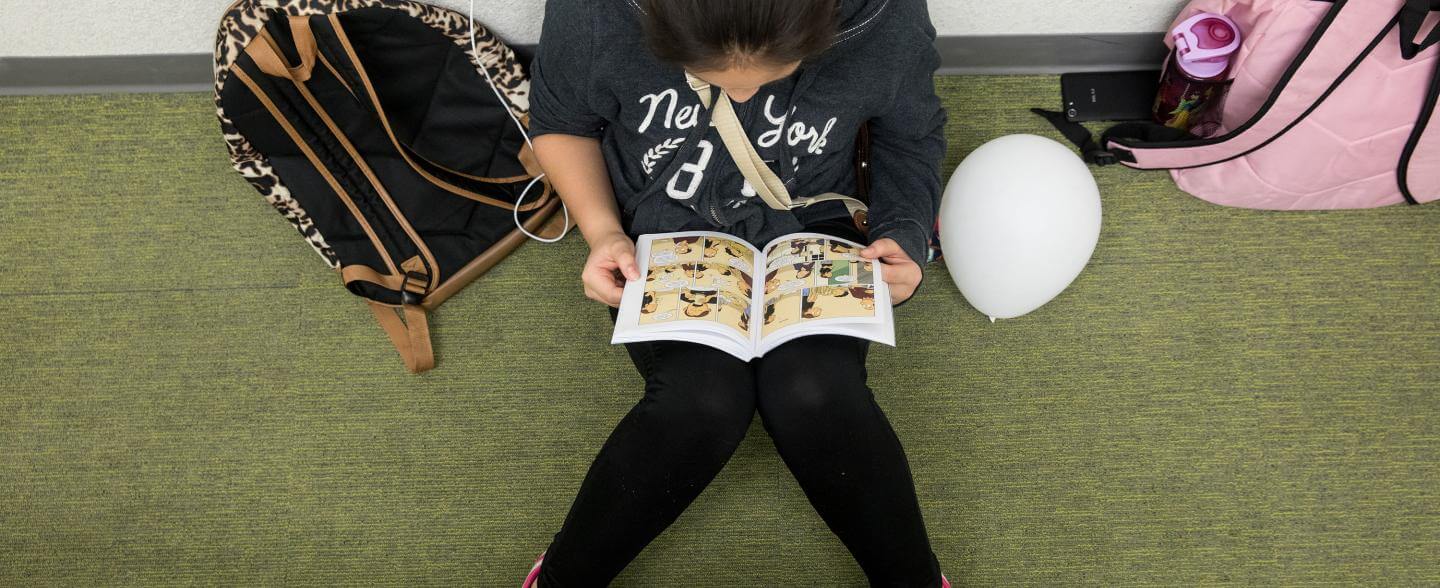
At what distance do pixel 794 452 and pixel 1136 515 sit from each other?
60cm

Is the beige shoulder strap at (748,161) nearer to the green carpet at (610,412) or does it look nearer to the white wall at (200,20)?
the green carpet at (610,412)

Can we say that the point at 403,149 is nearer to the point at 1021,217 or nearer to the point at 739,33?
the point at 739,33

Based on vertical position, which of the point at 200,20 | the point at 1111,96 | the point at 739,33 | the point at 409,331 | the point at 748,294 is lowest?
the point at 409,331

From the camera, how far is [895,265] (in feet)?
3.30

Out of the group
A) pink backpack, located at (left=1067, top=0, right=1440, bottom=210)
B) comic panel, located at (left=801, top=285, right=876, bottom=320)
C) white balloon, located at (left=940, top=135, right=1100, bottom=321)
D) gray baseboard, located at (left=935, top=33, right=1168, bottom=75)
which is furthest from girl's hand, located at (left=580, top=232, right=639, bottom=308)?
pink backpack, located at (left=1067, top=0, right=1440, bottom=210)

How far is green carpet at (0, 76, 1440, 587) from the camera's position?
1.23 meters

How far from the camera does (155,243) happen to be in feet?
4.56

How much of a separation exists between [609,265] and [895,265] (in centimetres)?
34

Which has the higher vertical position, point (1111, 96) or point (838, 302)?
point (838, 302)

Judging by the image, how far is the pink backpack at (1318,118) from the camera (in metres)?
1.13

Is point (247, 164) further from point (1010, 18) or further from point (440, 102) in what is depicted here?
point (1010, 18)

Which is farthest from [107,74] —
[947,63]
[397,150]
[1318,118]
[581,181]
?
[1318,118]

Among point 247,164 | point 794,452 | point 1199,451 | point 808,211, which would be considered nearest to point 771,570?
point 794,452

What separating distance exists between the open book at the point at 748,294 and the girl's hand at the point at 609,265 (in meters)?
0.02
